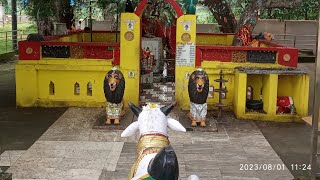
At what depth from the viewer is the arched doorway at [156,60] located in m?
12.4

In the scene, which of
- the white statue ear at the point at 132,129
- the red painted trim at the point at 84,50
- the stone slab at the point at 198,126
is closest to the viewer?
the white statue ear at the point at 132,129

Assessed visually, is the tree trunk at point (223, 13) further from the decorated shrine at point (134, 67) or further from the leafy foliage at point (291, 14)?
the leafy foliage at point (291, 14)

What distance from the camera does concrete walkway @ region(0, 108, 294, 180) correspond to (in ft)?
23.4

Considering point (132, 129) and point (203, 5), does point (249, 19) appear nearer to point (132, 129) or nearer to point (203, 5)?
point (203, 5)

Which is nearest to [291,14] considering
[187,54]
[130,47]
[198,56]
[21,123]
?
[198,56]

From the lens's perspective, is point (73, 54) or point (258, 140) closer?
point (258, 140)

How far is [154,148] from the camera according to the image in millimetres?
5223

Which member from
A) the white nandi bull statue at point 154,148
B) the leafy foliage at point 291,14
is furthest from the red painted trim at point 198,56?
the leafy foliage at point 291,14

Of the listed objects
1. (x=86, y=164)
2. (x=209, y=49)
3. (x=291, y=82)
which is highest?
(x=209, y=49)

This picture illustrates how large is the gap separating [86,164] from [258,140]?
3.43 metres

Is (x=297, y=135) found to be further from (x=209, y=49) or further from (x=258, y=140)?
(x=209, y=49)

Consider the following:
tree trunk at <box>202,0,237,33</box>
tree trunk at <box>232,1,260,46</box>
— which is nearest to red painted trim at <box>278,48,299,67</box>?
tree trunk at <box>232,1,260,46</box>

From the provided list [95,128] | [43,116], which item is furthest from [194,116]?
[43,116]

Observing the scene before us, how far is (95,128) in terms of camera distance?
9.66m
